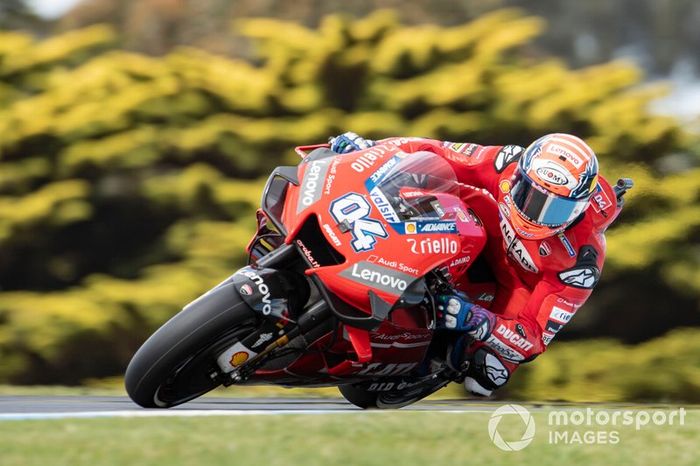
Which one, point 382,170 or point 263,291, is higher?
point 382,170

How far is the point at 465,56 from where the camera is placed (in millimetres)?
8742

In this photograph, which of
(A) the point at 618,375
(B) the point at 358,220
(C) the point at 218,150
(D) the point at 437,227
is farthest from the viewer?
(C) the point at 218,150

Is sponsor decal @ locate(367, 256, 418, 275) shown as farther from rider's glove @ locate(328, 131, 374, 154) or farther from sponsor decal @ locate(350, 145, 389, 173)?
rider's glove @ locate(328, 131, 374, 154)

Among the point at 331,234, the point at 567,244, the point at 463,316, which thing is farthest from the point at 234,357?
the point at 567,244

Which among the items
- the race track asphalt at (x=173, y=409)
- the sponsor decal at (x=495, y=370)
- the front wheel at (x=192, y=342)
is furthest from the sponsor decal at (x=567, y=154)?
the race track asphalt at (x=173, y=409)

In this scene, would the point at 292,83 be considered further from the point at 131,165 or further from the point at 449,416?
the point at 449,416

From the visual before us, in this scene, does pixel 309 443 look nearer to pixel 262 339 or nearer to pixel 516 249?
pixel 262 339

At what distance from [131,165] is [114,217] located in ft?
1.27

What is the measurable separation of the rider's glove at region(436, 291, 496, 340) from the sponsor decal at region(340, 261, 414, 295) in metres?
0.32

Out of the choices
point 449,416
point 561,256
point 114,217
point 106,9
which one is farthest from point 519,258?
point 106,9

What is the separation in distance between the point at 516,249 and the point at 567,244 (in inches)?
8.8

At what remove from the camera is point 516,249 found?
5273 millimetres

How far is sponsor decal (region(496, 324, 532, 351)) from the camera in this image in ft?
16.7

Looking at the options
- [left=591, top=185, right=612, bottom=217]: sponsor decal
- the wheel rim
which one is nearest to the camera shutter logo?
[left=591, top=185, right=612, bottom=217]: sponsor decal
